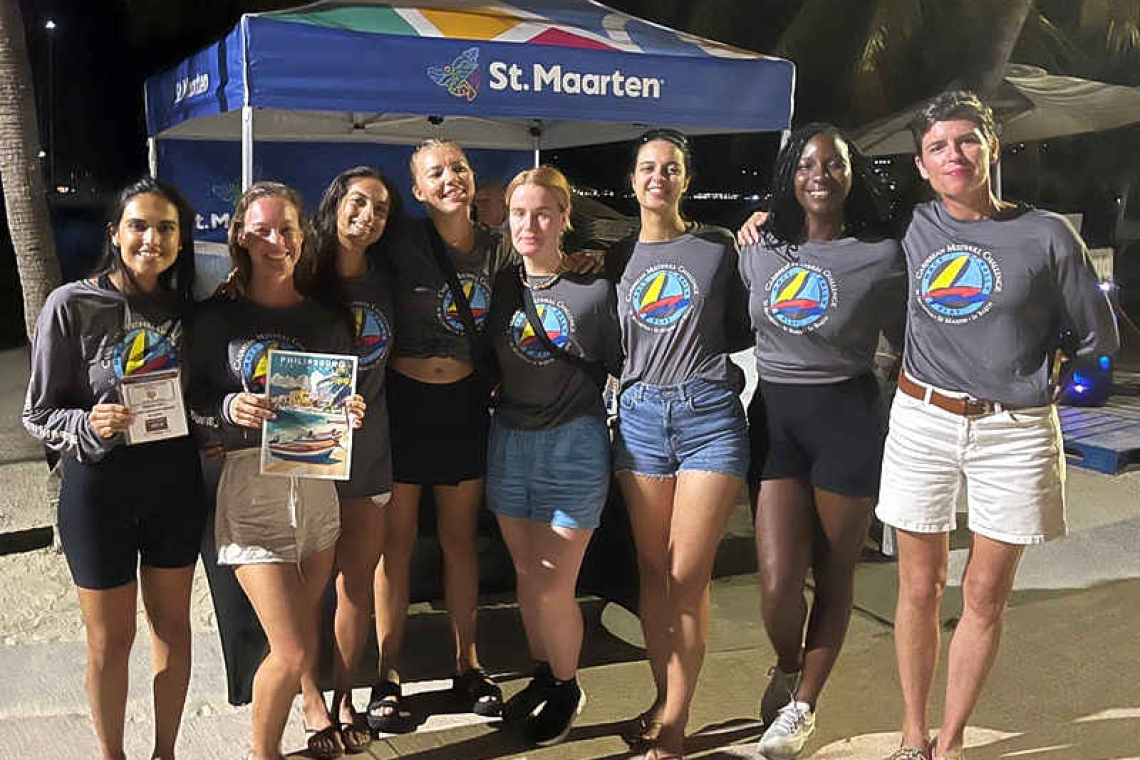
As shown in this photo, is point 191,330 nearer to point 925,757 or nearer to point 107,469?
point 107,469

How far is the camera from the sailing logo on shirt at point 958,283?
2.94m

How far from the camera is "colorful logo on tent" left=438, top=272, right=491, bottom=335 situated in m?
3.43

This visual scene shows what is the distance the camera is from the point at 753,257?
3301 millimetres

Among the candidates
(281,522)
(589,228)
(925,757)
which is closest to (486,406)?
(281,522)

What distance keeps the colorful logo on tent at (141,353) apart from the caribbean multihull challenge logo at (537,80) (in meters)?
2.53

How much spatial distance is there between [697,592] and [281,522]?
4.27 feet

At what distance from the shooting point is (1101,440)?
7469 millimetres

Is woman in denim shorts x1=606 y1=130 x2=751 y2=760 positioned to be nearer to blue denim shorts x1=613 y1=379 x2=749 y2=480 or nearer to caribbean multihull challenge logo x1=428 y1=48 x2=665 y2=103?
blue denim shorts x1=613 y1=379 x2=749 y2=480

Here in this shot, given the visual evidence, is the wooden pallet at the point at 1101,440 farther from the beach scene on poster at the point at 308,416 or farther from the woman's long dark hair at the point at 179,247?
the woman's long dark hair at the point at 179,247

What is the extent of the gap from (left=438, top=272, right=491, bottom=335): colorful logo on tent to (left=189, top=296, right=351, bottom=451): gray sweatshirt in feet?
1.75

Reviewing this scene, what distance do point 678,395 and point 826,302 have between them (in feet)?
1.69

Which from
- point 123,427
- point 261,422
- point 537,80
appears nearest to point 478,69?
point 537,80

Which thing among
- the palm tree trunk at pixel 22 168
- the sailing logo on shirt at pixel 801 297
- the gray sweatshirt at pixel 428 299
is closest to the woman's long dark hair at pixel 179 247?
the gray sweatshirt at pixel 428 299

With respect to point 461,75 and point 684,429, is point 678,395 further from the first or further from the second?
point 461,75
